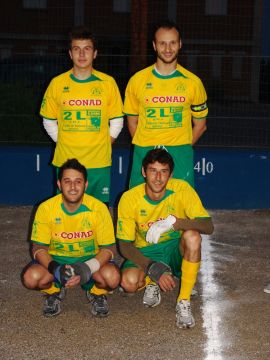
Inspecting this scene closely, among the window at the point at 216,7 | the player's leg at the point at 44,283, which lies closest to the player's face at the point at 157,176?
the player's leg at the point at 44,283

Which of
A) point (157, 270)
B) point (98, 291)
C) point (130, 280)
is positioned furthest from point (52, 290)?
point (157, 270)

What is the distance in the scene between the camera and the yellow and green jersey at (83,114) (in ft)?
17.2

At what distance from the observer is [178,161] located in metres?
5.19

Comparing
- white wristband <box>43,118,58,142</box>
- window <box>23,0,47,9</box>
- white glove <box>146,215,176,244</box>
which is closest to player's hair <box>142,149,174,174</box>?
white glove <box>146,215,176,244</box>

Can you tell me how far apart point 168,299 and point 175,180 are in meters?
0.91

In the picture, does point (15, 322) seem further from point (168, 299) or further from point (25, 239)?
point (25, 239)

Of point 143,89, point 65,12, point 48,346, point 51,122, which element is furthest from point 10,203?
point 65,12

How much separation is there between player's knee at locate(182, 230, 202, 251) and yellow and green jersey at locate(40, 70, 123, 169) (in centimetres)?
114

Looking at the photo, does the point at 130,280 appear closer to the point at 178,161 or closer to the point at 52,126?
the point at 178,161

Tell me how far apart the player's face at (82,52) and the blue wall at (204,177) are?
324cm

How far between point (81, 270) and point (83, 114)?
137 centimetres

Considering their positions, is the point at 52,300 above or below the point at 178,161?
below

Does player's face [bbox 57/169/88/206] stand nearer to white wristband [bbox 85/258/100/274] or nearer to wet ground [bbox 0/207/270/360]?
white wristband [bbox 85/258/100/274]

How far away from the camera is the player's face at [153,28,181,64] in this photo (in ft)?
16.1
